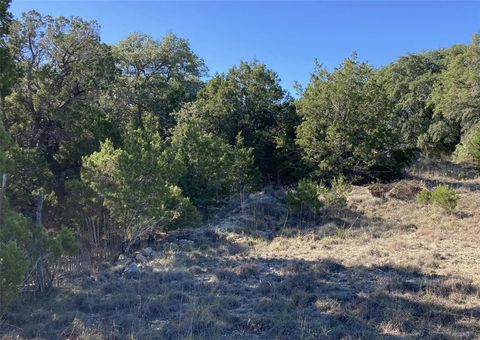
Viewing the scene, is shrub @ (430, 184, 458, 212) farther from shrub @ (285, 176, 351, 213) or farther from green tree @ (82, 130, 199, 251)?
green tree @ (82, 130, 199, 251)

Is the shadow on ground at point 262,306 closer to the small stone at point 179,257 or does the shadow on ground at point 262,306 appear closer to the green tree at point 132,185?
the small stone at point 179,257

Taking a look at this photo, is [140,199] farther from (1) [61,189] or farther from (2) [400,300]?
(2) [400,300]

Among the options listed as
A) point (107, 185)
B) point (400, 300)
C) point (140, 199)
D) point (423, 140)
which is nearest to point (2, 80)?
point (107, 185)

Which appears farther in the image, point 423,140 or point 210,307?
point 423,140

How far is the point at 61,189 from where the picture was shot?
Answer: 1212cm

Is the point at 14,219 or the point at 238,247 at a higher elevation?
the point at 14,219

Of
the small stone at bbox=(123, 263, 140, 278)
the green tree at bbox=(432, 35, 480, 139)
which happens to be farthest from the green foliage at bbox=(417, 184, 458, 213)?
the green tree at bbox=(432, 35, 480, 139)

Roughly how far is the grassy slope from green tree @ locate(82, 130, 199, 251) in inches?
29.1

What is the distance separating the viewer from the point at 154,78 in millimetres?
22781

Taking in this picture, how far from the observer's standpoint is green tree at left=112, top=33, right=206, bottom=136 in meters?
18.6

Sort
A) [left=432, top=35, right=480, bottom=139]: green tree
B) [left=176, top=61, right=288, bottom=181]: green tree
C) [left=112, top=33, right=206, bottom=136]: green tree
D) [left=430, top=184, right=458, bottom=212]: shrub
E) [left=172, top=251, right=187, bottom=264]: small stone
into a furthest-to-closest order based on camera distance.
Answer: [left=432, top=35, right=480, bottom=139]: green tree → [left=112, top=33, right=206, bottom=136]: green tree → [left=176, top=61, right=288, bottom=181]: green tree → [left=430, top=184, right=458, bottom=212]: shrub → [left=172, top=251, right=187, bottom=264]: small stone

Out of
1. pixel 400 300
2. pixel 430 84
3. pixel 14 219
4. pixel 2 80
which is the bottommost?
pixel 400 300

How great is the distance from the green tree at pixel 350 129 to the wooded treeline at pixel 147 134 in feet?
0.14

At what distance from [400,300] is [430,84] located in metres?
24.9
